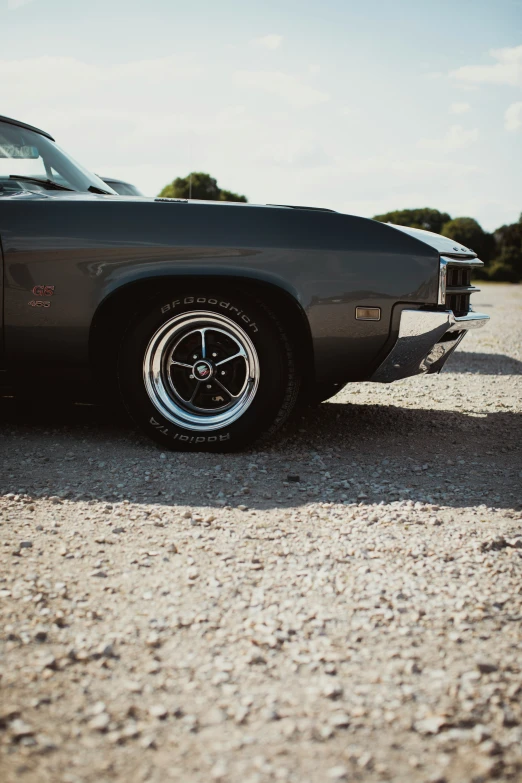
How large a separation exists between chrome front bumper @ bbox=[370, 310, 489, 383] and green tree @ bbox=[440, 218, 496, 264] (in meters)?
58.9

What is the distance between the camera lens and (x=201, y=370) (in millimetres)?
3611

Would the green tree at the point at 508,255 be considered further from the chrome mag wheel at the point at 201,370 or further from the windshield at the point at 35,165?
the chrome mag wheel at the point at 201,370

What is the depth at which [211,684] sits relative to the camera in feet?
5.61

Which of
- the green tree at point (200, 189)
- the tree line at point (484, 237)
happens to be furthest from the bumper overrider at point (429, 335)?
the tree line at point (484, 237)

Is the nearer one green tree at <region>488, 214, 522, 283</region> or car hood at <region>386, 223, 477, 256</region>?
car hood at <region>386, 223, 477, 256</region>

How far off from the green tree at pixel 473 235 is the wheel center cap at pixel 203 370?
5927 centimetres

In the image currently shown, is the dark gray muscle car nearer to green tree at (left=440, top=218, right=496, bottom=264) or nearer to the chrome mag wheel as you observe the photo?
the chrome mag wheel

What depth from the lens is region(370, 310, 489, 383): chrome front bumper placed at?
3.46m

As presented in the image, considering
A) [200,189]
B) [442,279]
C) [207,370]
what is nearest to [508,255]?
[200,189]

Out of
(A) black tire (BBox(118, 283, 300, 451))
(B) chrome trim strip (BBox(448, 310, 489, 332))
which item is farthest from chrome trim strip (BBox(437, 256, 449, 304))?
(A) black tire (BBox(118, 283, 300, 451))

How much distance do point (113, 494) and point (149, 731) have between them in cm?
159

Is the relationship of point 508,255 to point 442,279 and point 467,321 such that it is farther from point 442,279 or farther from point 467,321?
point 442,279

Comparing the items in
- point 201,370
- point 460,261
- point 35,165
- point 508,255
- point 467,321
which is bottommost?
point 201,370

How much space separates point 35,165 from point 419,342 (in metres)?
2.41
